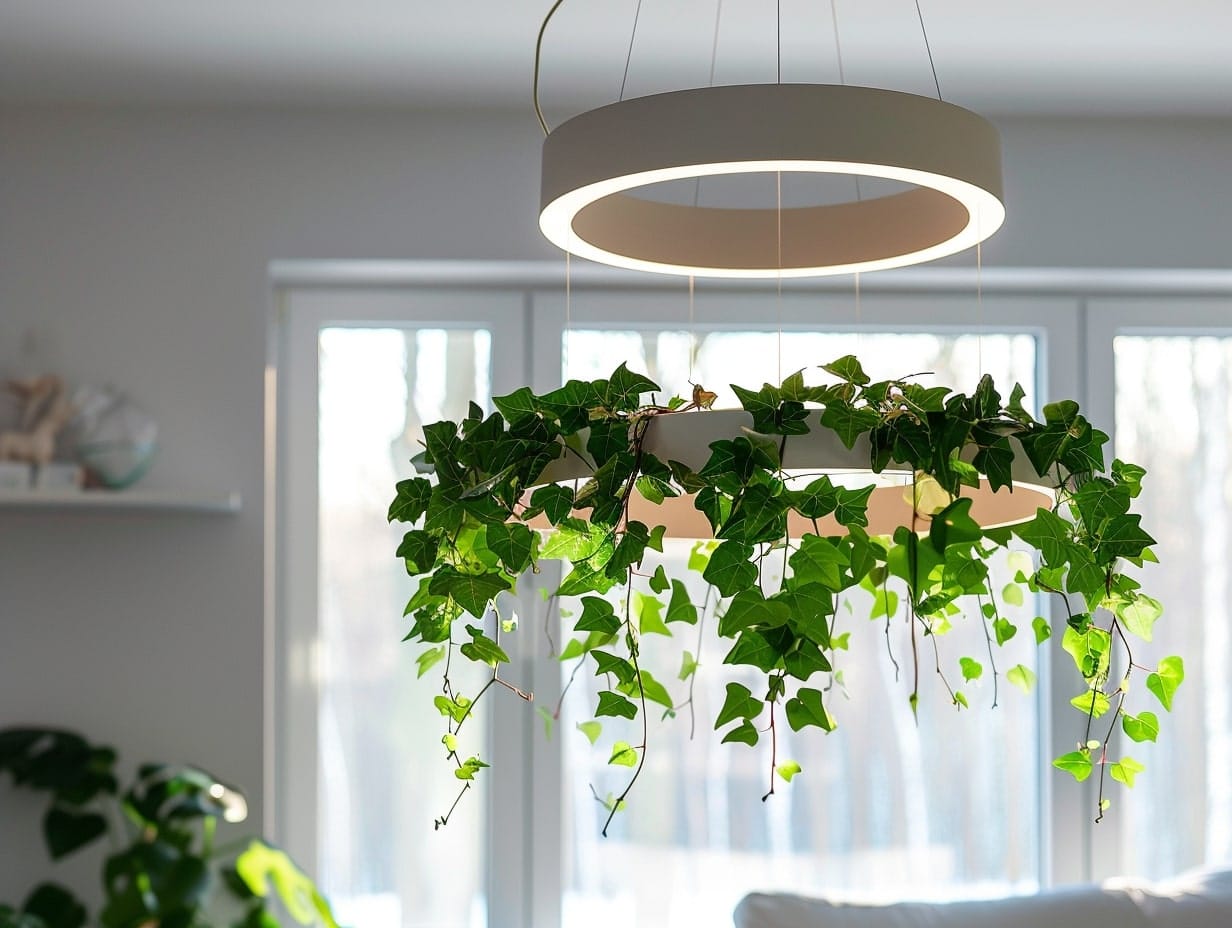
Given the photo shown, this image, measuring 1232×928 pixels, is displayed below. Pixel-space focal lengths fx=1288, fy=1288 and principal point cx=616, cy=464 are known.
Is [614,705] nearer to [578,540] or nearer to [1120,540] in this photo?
[578,540]

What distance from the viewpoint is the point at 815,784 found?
257 centimetres

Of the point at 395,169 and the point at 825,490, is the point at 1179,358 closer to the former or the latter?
the point at 395,169

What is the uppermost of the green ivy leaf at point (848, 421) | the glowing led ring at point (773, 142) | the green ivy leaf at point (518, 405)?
the glowing led ring at point (773, 142)

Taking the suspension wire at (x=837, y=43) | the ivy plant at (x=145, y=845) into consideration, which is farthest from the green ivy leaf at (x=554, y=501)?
the ivy plant at (x=145, y=845)

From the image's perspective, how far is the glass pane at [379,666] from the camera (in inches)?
99.3

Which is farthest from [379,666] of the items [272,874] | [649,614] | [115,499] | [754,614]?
[754,614]

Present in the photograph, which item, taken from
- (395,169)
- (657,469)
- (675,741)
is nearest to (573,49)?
(395,169)

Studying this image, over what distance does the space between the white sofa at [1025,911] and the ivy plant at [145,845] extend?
29.9 inches

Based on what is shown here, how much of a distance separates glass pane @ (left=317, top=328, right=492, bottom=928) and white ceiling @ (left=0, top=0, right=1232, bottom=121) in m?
0.51

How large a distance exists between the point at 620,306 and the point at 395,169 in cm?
51

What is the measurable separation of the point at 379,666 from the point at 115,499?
62 cm

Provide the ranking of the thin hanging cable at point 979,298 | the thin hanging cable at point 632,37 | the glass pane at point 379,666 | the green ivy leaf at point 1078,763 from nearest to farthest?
the green ivy leaf at point 1078,763 < the thin hanging cable at point 979,298 < the thin hanging cable at point 632,37 < the glass pane at point 379,666

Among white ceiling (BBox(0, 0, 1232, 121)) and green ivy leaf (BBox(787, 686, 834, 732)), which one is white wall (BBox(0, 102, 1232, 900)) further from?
green ivy leaf (BBox(787, 686, 834, 732))

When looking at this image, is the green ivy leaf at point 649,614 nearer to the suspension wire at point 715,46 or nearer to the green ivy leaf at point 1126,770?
the green ivy leaf at point 1126,770
